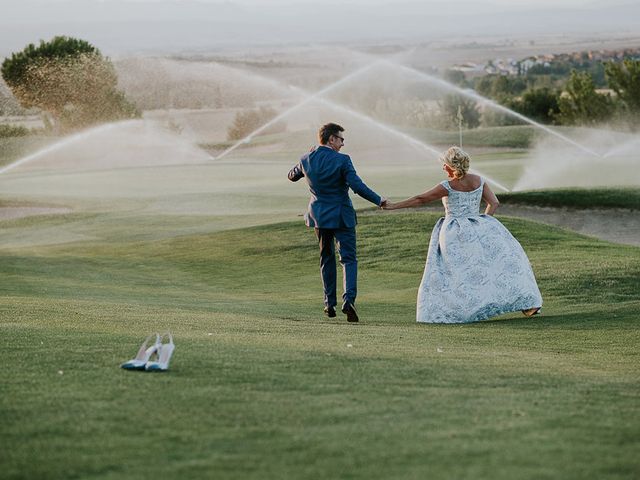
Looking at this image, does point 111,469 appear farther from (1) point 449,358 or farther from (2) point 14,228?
(2) point 14,228

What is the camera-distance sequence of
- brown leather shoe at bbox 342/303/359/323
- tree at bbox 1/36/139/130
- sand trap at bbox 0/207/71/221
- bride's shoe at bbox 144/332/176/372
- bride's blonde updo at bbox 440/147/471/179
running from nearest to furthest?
bride's shoe at bbox 144/332/176/372 < bride's blonde updo at bbox 440/147/471/179 < brown leather shoe at bbox 342/303/359/323 < sand trap at bbox 0/207/71/221 < tree at bbox 1/36/139/130

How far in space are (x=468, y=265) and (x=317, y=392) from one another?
585cm

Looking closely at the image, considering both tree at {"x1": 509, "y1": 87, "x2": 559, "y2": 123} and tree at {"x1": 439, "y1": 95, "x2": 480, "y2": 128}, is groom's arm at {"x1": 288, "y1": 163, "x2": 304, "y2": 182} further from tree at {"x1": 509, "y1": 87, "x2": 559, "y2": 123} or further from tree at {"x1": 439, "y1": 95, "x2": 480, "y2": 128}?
tree at {"x1": 439, "y1": 95, "x2": 480, "y2": 128}

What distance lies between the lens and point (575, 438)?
6094 millimetres

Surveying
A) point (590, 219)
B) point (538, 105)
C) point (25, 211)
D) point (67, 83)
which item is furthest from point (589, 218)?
point (67, 83)

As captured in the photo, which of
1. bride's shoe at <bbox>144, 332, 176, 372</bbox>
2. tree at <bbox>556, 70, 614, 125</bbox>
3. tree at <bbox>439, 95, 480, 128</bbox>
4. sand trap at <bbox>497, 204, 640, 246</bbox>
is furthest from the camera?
tree at <bbox>439, 95, 480, 128</bbox>

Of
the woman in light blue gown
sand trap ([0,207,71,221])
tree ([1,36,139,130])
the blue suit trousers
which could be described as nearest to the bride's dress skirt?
the woman in light blue gown

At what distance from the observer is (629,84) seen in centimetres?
6731

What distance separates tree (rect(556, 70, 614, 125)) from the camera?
217 ft

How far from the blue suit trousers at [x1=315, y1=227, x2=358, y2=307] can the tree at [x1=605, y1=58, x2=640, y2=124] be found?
182 ft

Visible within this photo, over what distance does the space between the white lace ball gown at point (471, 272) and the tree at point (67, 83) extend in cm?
6137

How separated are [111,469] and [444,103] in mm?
73856

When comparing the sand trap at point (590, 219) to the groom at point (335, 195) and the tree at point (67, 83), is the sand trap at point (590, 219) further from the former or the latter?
the tree at point (67, 83)

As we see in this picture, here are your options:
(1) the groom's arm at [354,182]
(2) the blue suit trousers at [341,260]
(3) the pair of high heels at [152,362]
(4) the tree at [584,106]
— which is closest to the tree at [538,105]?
(4) the tree at [584,106]
